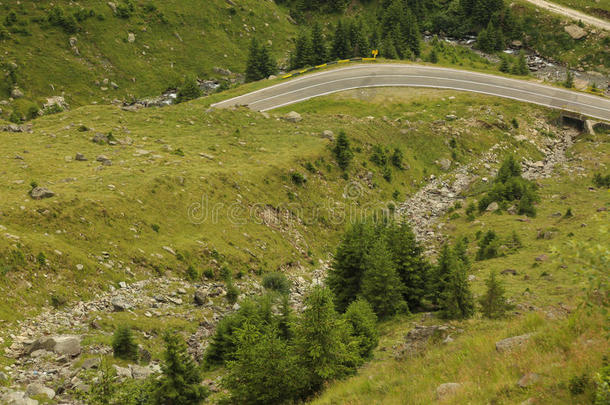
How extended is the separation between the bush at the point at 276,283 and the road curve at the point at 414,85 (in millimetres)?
37495

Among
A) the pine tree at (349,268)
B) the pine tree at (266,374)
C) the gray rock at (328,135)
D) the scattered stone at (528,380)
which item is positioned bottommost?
the gray rock at (328,135)

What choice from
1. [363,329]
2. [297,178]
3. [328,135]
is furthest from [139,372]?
[328,135]

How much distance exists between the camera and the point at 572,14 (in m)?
111

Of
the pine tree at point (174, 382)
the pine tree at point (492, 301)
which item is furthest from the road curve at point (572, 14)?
the pine tree at point (174, 382)

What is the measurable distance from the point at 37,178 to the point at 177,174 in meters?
11.5

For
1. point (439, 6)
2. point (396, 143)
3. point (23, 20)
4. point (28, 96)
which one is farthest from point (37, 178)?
point (439, 6)

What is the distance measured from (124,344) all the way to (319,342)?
12.4m

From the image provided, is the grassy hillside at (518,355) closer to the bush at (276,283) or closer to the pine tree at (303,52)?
the bush at (276,283)

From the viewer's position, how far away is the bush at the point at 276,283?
128 feet

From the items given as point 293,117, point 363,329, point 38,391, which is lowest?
point 293,117

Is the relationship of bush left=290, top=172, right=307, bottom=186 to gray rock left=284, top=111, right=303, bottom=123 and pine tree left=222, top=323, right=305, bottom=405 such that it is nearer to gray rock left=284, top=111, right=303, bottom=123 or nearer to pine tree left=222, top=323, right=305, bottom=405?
gray rock left=284, top=111, right=303, bottom=123

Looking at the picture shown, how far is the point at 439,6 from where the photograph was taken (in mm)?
125688

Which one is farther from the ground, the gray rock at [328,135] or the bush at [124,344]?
the bush at [124,344]

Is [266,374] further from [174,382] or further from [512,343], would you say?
[512,343]
